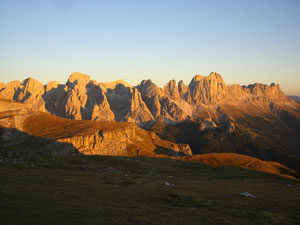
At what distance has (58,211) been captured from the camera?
2461 centimetres

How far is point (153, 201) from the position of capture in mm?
34812

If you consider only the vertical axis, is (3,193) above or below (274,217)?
above

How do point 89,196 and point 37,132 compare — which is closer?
point 89,196

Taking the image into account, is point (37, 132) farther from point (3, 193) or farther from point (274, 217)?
point (274, 217)

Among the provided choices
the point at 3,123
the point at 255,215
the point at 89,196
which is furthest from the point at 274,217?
the point at 3,123

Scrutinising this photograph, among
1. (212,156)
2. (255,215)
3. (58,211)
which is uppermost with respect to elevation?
(58,211)

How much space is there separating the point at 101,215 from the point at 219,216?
13.3 metres

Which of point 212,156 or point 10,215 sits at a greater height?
point 10,215

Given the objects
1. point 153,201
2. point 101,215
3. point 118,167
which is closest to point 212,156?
point 118,167

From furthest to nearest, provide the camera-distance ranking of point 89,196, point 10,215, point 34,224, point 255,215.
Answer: point 89,196, point 255,215, point 10,215, point 34,224

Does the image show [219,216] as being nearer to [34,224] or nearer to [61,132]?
[34,224]

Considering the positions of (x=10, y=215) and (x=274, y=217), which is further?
(x=274, y=217)

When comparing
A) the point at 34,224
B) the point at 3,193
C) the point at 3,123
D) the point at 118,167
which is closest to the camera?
the point at 34,224

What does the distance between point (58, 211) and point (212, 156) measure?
155830 mm
